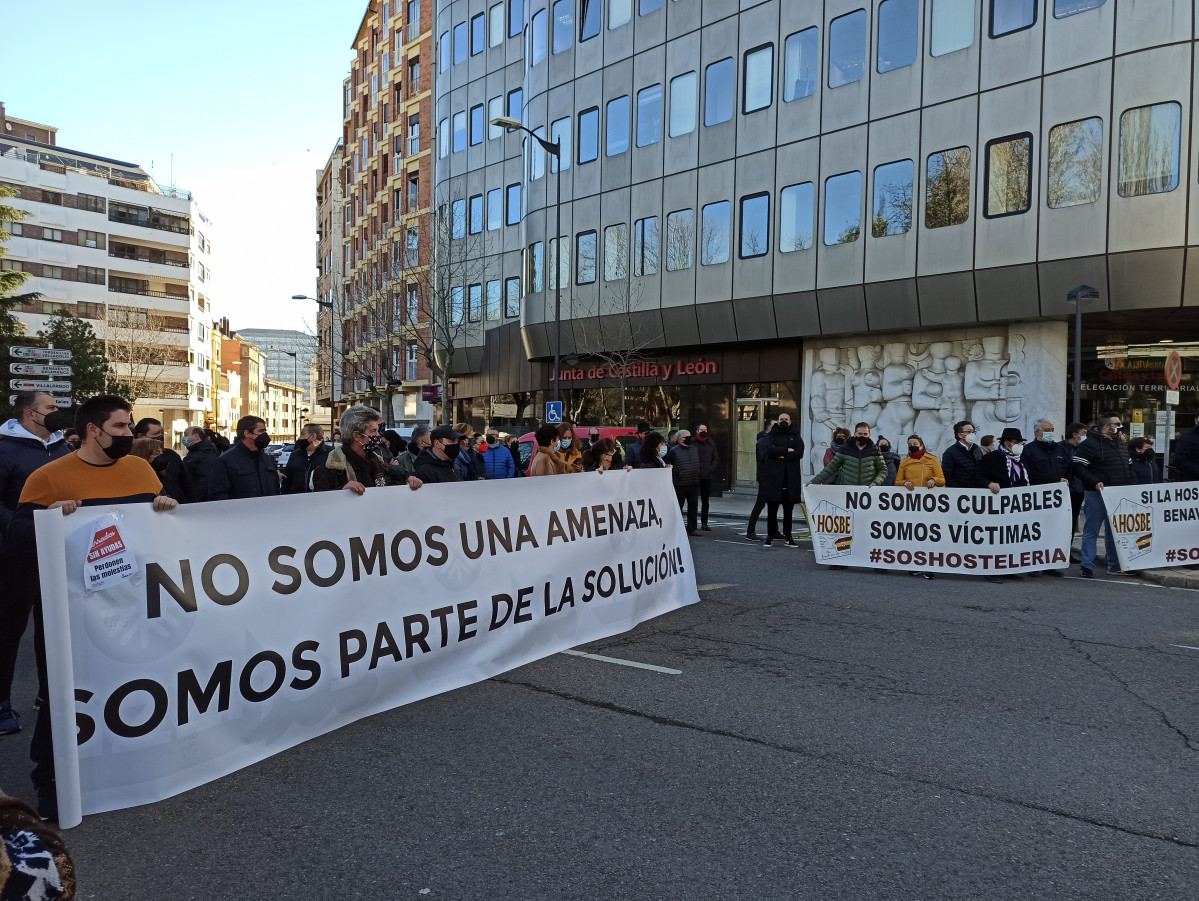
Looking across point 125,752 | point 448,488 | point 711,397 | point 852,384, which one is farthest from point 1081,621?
point 711,397

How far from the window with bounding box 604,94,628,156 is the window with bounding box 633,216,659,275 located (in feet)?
8.81

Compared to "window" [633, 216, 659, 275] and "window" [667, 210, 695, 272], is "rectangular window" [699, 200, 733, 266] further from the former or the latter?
"window" [633, 216, 659, 275]

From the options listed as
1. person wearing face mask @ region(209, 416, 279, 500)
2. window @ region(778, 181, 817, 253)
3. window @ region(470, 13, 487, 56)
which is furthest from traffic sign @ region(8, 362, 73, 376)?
window @ region(470, 13, 487, 56)

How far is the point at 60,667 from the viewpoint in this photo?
371cm

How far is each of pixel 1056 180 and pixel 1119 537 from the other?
34.0 ft

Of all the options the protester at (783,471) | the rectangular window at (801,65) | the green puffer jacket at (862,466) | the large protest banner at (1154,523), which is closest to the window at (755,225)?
the rectangular window at (801,65)

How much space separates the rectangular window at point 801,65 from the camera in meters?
23.2

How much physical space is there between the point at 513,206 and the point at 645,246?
37.5ft

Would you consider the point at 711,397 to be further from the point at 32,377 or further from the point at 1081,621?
the point at 1081,621

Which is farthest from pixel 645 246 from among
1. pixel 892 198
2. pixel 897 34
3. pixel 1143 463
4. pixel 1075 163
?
pixel 1143 463

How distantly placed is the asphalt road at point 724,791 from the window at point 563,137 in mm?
26404

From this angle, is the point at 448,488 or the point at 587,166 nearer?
the point at 448,488

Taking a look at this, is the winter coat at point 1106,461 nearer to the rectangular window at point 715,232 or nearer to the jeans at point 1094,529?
the jeans at point 1094,529

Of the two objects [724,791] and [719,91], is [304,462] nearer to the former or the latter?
[724,791]
